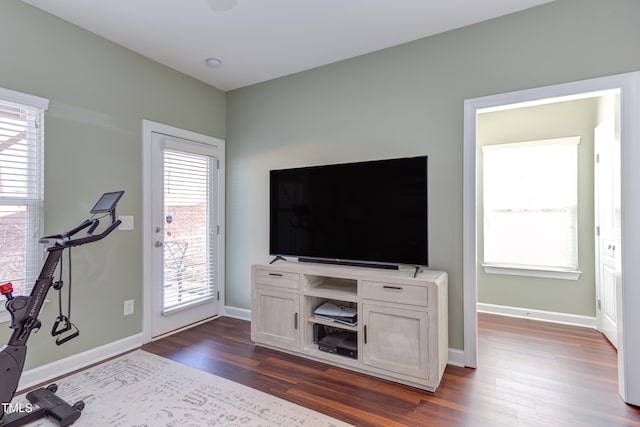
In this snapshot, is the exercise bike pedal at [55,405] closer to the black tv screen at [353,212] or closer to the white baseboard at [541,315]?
the black tv screen at [353,212]

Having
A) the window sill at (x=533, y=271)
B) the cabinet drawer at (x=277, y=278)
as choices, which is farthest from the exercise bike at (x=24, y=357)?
the window sill at (x=533, y=271)

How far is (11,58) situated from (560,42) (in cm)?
384

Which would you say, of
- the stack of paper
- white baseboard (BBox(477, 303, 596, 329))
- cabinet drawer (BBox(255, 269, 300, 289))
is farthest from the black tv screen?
white baseboard (BBox(477, 303, 596, 329))

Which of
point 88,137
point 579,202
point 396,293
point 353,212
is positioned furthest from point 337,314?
point 579,202

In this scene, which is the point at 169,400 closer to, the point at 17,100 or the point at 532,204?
the point at 17,100

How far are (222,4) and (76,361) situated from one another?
9.61 feet

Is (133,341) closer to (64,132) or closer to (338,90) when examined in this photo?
(64,132)

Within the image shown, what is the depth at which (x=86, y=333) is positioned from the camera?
2531mm

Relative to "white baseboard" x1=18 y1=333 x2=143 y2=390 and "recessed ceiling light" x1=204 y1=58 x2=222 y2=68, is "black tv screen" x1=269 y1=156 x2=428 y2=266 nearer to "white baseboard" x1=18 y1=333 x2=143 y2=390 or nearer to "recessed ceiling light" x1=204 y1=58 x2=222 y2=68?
"recessed ceiling light" x1=204 y1=58 x2=222 y2=68

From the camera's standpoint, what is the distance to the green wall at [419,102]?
2.18m

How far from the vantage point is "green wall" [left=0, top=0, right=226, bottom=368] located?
2258mm

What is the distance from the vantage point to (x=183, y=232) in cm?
330

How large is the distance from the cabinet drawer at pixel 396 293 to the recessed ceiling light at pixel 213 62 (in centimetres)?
253

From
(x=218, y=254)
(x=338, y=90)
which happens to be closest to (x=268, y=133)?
(x=338, y=90)
